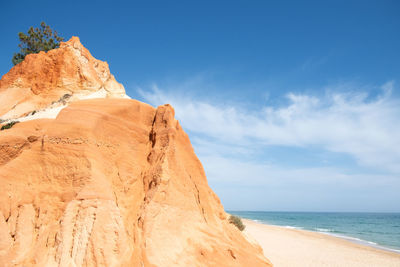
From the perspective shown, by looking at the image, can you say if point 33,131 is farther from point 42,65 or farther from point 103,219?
point 42,65

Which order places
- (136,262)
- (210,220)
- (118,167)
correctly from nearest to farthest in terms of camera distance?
(136,262)
(118,167)
(210,220)

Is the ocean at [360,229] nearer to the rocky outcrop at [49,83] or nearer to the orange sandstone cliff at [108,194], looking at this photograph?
the orange sandstone cliff at [108,194]

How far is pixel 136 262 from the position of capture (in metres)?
7.33

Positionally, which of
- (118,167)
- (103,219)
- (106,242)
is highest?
(118,167)

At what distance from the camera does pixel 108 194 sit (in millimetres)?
7922

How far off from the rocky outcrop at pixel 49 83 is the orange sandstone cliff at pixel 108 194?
558cm

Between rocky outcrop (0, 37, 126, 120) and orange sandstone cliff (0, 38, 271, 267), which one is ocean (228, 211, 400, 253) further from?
rocky outcrop (0, 37, 126, 120)

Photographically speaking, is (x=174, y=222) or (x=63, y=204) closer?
(x=63, y=204)

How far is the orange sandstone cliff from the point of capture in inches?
275

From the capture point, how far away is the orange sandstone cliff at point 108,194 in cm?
698

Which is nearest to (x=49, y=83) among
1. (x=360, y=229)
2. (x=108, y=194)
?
(x=108, y=194)

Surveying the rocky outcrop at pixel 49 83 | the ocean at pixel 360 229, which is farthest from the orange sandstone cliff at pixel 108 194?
the ocean at pixel 360 229

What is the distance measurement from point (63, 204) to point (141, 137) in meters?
4.21

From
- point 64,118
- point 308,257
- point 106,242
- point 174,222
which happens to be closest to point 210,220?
point 174,222
